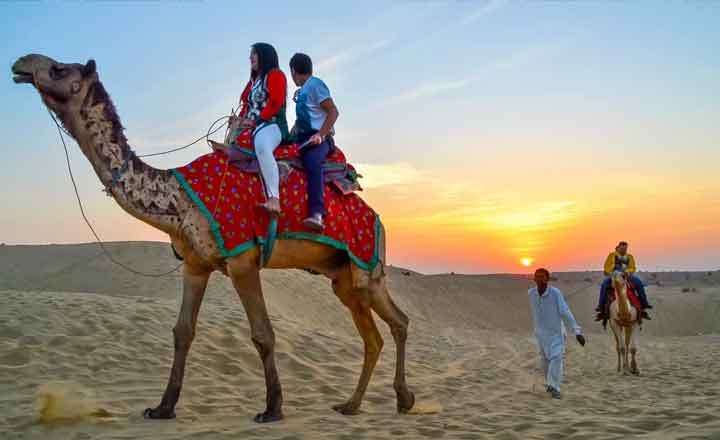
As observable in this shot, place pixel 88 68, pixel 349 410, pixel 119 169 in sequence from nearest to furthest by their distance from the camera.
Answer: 1. pixel 88 68
2. pixel 119 169
3. pixel 349 410

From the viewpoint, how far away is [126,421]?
5797 millimetres

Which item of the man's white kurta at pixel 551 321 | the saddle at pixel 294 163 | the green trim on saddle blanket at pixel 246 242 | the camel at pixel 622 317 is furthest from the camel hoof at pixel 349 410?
the camel at pixel 622 317

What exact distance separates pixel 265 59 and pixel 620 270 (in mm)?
11211

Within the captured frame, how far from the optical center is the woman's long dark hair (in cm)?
637

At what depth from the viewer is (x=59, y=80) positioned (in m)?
5.48

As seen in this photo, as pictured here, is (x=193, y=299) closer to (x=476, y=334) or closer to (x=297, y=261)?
(x=297, y=261)

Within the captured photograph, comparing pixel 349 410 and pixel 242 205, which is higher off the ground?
pixel 242 205

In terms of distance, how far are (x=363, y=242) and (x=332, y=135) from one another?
115 centimetres

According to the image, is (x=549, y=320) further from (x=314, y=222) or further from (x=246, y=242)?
(x=246, y=242)

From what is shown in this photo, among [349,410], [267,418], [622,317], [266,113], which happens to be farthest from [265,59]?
[622,317]

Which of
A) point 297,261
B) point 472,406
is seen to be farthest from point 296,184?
point 472,406

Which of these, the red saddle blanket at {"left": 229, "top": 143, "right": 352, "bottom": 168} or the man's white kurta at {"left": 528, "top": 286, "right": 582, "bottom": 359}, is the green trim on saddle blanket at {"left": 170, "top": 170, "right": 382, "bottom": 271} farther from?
the man's white kurta at {"left": 528, "top": 286, "right": 582, "bottom": 359}

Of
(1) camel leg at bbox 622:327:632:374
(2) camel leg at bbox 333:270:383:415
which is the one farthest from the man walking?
(1) camel leg at bbox 622:327:632:374

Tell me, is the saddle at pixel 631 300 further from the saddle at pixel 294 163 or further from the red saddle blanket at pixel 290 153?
the red saddle blanket at pixel 290 153
